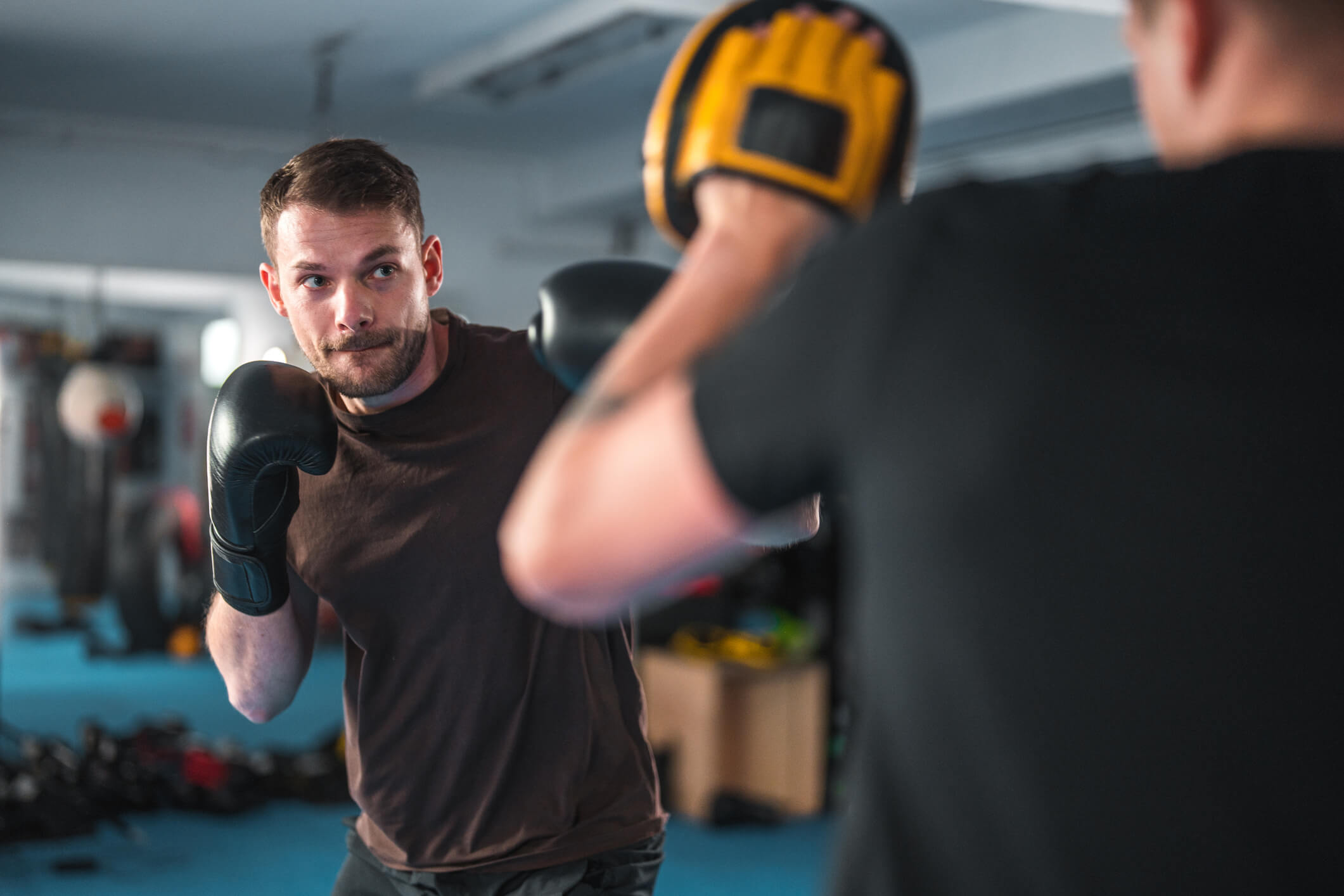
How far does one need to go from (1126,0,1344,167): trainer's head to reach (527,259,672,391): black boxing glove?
65 centimetres

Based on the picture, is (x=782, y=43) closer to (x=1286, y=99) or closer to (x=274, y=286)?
(x=1286, y=99)

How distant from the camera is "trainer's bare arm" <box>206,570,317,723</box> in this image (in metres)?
1.85

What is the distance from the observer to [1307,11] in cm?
72

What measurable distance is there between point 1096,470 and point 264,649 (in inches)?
58.6

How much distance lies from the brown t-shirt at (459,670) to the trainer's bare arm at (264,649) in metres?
0.07

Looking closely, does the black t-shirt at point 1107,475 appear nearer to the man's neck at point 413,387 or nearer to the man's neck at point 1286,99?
the man's neck at point 1286,99

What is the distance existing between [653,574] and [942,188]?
0.29 metres

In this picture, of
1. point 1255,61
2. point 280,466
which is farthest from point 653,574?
point 280,466

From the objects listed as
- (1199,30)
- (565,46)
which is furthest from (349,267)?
(565,46)

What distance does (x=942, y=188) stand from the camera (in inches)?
29.0

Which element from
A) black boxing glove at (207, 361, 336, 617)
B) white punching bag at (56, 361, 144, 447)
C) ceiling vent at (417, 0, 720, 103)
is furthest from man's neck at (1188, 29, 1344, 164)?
white punching bag at (56, 361, 144, 447)

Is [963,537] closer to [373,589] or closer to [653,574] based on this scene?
[653,574]

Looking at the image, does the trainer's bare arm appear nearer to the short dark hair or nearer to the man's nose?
the man's nose

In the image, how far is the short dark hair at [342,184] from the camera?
5.89 ft
